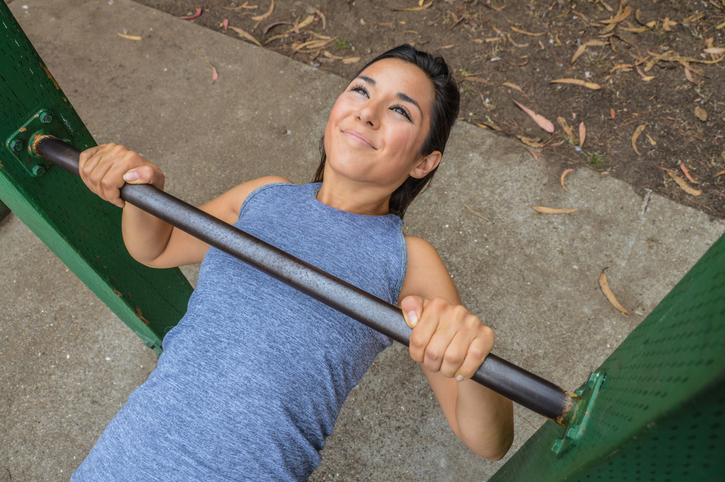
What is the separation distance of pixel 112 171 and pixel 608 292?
2172mm

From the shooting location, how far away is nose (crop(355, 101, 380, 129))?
1398 mm

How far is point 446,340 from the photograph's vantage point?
841 millimetres

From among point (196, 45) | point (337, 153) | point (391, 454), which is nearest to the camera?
point (337, 153)

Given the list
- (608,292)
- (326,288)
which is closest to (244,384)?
(326,288)

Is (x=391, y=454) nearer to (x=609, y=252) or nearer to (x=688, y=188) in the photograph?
(x=609, y=252)

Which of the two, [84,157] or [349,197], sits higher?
[84,157]

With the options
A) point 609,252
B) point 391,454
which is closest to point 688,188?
point 609,252

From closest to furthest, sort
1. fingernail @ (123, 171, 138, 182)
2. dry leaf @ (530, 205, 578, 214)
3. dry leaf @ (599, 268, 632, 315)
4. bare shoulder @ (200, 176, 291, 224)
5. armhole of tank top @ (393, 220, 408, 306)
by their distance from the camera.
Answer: fingernail @ (123, 171, 138, 182) → armhole of tank top @ (393, 220, 408, 306) → bare shoulder @ (200, 176, 291, 224) → dry leaf @ (599, 268, 632, 315) → dry leaf @ (530, 205, 578, 214)

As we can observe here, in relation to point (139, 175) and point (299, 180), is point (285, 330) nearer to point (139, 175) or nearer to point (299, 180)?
point (139, 175)

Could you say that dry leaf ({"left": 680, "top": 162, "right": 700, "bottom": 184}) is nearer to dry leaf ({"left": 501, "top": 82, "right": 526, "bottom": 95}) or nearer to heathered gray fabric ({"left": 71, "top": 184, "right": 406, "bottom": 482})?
dry leaf ({"left": 501, "top": 82, "right": 526, "bottom": 95})

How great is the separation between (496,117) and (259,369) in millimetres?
2255

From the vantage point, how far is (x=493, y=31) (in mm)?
3193

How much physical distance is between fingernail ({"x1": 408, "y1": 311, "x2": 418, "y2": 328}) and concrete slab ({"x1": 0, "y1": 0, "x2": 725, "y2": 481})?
1.32m

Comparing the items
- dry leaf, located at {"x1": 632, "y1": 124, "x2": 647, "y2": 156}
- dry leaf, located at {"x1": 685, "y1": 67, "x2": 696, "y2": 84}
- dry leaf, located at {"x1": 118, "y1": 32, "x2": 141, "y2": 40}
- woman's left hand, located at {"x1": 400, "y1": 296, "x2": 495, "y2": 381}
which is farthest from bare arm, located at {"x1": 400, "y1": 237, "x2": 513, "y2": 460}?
dry leaf, located at {"x1": 118, "y1": 32, "x2": 141, "y2": 40}
